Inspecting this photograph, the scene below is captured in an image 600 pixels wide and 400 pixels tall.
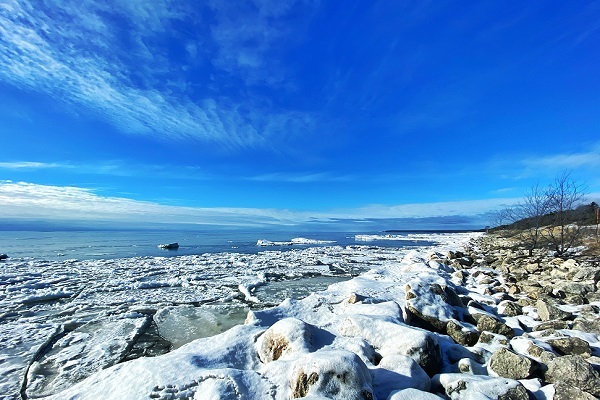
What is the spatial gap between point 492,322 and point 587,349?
1.50m

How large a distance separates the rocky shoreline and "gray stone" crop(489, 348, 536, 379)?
13 millimetres

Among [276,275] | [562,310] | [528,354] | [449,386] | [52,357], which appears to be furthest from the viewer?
[276,275]

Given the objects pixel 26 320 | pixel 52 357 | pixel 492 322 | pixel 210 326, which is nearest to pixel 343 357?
pixel 492 322

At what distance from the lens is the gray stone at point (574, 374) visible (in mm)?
3912

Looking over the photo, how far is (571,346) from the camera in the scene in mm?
5035

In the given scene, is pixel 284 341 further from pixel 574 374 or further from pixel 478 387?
pixel 574 374

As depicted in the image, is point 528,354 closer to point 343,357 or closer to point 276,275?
point 343,357

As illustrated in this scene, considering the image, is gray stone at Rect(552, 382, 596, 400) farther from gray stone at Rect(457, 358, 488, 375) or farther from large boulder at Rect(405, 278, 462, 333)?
large boulder at Rect(405, 278, 462, 333)

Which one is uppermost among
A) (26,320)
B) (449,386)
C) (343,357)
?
A: (343,357)

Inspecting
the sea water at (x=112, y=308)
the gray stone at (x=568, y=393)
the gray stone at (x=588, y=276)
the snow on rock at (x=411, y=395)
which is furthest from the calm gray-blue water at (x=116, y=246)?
the gray stone at (x=568, y=393)

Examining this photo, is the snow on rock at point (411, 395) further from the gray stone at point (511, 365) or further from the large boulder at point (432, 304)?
the large boulder at point (432, 304)

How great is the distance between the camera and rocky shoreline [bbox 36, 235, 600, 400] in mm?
3779

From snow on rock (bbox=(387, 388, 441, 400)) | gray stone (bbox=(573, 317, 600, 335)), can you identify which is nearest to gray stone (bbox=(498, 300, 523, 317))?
gray stone (bbox=(573, 317, 600, 335))

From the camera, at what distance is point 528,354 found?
4910mm
